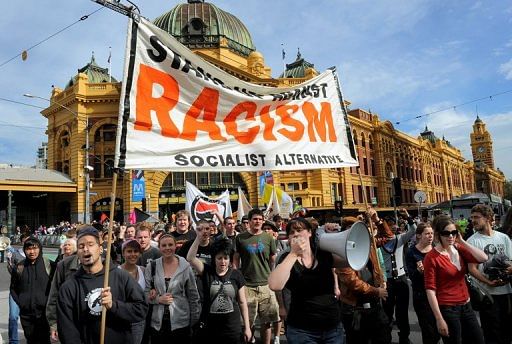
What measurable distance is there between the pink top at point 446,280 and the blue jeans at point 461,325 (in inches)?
2.8

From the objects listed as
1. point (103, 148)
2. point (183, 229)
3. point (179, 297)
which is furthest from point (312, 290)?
point (103, 148)

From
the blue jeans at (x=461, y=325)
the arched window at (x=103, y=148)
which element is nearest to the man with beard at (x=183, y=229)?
the blue jeans at (x=461, y=325)

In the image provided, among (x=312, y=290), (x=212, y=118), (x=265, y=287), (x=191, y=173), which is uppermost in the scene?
(x=191, y=173)

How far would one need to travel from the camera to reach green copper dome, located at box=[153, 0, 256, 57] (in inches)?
1804

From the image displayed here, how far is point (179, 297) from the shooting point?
4.34 m

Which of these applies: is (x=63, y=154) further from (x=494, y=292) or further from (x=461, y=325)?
(x=461, y=325)

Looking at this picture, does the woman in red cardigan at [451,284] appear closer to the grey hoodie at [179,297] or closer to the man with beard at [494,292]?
the man with beard at [494,292]

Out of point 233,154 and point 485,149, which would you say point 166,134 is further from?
point 485,149

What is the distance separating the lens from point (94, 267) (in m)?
3.26

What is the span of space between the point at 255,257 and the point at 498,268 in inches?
120

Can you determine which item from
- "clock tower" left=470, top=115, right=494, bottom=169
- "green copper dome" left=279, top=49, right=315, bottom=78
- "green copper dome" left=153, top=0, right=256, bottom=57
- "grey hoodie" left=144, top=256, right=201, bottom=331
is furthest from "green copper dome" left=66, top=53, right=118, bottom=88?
"clock tower" left=470, top=115, right=494, bottom=169

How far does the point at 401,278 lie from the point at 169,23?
4741 centimetres

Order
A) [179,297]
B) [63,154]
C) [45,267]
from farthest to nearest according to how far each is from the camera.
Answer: [63,154], [45,267], [179,297]

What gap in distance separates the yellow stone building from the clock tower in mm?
93970
